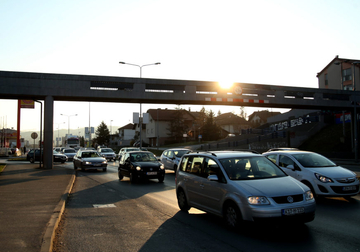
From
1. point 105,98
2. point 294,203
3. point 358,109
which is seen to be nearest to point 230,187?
point 294,203

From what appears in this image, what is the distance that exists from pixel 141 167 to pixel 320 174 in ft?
28.2

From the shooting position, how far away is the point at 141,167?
15.8 metres

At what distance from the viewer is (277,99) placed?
90.5ft

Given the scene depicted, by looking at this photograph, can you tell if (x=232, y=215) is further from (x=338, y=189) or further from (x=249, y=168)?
(x=338, y=189)

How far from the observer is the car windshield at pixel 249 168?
275 inches

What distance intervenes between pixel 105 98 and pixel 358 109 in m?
23.9

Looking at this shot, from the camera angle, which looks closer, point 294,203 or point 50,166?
point 294,203

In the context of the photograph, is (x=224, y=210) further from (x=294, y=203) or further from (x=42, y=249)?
(x=42, y=249)

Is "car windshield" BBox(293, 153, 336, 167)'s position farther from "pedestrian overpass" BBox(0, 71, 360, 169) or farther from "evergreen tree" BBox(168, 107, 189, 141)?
"evergreen tree" BBox(168, 107, 189, 141)

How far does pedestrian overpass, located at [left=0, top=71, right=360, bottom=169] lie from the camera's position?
2353 centimetres

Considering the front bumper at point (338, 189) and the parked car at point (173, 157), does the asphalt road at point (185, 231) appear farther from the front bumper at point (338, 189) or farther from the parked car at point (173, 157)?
the parked car at point (173, 157)

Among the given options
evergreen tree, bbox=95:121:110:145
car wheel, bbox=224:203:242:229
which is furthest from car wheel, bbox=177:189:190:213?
evergreen tree, bbox=95:121:110:145

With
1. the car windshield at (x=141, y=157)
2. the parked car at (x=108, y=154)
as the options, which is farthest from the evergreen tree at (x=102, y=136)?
the car windshield at (x=141, y=157)

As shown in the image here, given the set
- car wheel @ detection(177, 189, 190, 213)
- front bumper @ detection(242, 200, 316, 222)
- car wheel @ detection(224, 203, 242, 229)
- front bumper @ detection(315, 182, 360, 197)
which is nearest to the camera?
front bumper @ detection(242, 200, 316, 222)
